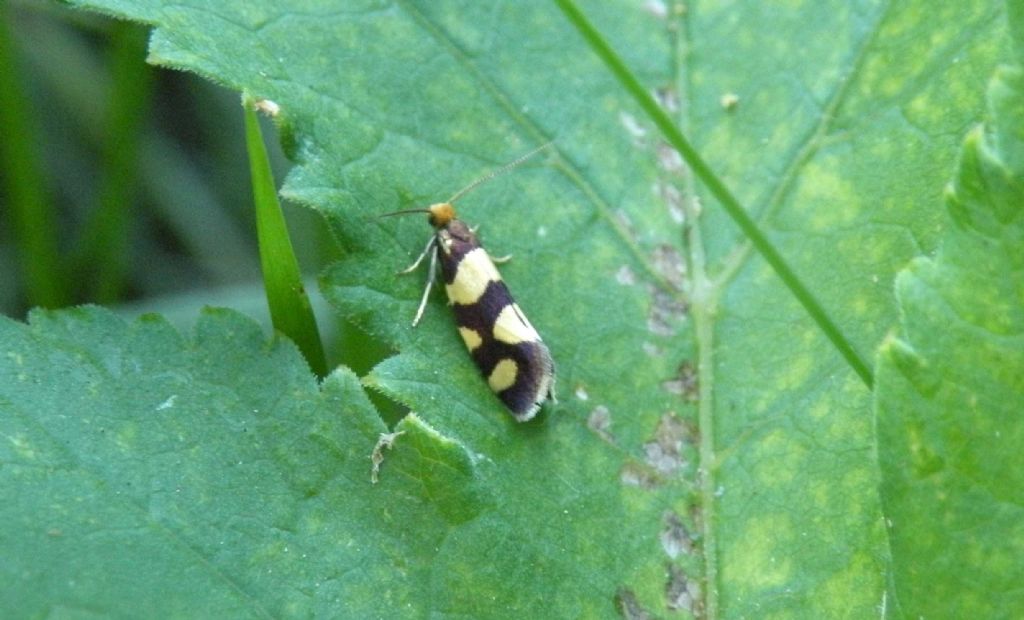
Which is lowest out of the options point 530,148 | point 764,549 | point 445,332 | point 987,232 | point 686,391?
point 764,549

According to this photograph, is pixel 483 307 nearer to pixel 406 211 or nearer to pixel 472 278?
pixel 472 278

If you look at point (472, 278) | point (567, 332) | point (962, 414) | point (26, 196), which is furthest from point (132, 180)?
point (962, 414)

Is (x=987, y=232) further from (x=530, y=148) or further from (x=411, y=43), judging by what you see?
(x=411, y=43)

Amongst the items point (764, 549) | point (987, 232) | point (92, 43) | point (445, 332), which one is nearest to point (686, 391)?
point (764, 549)

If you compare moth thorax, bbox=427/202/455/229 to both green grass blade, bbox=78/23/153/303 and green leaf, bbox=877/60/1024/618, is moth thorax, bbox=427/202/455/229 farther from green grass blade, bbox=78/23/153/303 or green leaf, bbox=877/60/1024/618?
green grass blade, bbox=78/23/153/303

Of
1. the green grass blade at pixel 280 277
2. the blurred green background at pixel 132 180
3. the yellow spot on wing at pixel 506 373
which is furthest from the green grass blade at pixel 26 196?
the yellow spot on wing at pixel 506 373

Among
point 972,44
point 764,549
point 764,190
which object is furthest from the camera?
point 764,190
